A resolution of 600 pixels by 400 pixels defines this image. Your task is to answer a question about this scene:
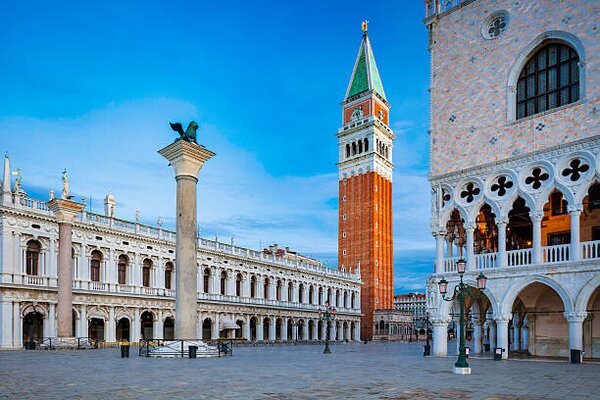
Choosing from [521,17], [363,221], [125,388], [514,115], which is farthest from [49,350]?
[363,221]

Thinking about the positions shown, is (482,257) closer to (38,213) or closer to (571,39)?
(571,39)

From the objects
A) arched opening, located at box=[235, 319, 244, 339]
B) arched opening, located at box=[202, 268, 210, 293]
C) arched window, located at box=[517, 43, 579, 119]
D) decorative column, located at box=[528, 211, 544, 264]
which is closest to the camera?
decorative column, located at box=[528, 211, 544, 264]

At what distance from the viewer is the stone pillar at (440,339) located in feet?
89.5

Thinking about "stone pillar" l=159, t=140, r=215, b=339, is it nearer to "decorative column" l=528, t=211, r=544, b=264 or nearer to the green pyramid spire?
"decorative column" l=528, t=211, r=544, b=264

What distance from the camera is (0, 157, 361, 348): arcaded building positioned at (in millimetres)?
36844

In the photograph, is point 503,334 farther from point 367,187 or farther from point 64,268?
point 367,187

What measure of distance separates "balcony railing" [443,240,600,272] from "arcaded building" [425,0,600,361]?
6 cm

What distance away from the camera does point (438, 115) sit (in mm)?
29219

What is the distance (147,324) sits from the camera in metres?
46.7

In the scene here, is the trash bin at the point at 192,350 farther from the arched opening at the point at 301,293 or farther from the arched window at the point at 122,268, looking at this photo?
the arched opening at the point at 301,293

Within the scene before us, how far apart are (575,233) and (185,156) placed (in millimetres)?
18007

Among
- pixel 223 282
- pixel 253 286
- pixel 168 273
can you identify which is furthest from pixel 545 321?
pixel 253 286

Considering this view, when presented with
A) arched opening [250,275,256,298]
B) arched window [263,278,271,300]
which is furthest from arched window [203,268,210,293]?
arched window [263,278,271,300]

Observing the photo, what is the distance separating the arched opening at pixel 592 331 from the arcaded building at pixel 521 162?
0.15 ft
